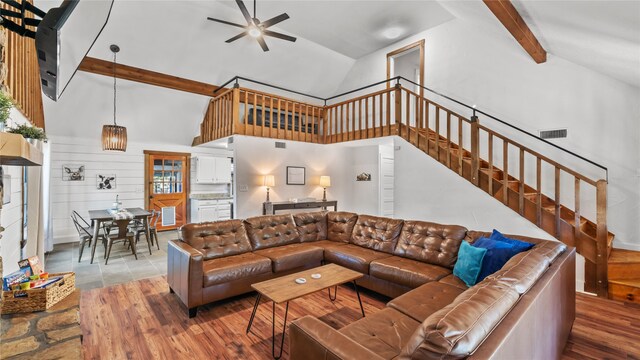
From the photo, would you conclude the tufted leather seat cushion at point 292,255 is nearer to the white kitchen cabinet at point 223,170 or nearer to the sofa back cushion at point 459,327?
the sofa back cushion at point 459,327

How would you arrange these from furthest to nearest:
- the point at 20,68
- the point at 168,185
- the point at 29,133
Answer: the point at 168,185, the point at 20,68, the point at 29,133

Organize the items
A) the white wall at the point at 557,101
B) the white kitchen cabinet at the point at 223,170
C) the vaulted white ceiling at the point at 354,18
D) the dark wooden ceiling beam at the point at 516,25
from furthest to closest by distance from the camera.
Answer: the white kitchen cabinet at the point at 223,170 → the vaulted white ceiling at the point at 354,18 → the white wall at the point at 557,101 → the dark wooden ceiling beam at the point at 516,25

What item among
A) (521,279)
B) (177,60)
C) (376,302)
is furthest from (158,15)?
(521,279)

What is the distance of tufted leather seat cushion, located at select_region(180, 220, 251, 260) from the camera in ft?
11.0

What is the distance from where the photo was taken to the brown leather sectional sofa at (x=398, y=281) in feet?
3.77

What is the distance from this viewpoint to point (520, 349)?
1.26 meters

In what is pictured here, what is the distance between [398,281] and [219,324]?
181cm

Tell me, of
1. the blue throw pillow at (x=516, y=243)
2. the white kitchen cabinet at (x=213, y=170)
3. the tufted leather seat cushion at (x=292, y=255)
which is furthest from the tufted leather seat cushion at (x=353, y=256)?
the white kitchen cabinet at (x=213, y=170)

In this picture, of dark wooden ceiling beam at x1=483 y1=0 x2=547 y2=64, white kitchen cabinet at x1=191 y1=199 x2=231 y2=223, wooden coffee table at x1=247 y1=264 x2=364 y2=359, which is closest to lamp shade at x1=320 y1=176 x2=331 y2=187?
white kitchen cabinet at x1=191 y1=199 x2=231 y2=223

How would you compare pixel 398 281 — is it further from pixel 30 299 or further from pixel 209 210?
pixel 209 210

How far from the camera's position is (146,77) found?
5750mm

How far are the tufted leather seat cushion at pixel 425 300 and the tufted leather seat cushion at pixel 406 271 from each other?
23 cm

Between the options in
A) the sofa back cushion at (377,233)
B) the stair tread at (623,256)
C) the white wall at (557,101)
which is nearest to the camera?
the stair tread at (623,256)

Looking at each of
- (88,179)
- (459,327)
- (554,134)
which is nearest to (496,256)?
(459,327)
